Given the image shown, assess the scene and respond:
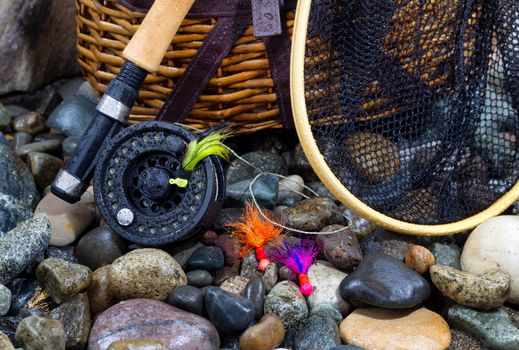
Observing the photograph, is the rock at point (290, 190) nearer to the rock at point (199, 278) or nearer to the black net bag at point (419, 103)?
the black net bag at point (419, 103)

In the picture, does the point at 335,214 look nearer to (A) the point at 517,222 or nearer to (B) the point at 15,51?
(A) the point at 517,222

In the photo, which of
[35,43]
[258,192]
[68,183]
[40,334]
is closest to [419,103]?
[258,192]

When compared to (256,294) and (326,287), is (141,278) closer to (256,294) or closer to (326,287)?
(256,294)

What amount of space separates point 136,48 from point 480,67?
3.72 ft

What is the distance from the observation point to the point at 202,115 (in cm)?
273

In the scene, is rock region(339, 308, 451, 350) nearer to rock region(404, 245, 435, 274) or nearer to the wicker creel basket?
rock region(404, 245, 435, 274)

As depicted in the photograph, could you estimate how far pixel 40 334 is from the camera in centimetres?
197

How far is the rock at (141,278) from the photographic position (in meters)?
2.21

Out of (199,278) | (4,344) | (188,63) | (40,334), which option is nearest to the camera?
(4,344)

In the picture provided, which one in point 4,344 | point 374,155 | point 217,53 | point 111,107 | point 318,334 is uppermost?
point 217,53

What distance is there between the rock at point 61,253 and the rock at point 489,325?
3.91 feet

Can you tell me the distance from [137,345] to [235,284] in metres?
0.53

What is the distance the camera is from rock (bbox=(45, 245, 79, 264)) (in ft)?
8.08

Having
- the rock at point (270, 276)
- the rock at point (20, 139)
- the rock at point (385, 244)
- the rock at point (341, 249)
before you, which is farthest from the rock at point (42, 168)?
the rock at point (385, 244)
